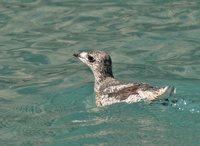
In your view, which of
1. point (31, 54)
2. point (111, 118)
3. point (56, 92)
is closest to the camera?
point (111, 118)

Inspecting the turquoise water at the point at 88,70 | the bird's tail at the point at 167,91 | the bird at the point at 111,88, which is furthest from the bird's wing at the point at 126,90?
the bird's tail at the point at 167,91

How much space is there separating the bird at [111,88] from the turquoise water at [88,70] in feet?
0.60

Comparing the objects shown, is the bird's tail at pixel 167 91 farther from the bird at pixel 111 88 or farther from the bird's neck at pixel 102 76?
the bird's neck at pixel 102 76

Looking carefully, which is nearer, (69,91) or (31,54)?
(69,91)

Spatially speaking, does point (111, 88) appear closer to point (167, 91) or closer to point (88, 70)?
point (167, 91)

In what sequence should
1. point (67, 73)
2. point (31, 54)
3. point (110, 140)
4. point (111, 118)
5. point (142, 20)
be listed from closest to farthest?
point (110, 140), point (111, 118), point (67, 73), point (31, 54), point (142, 20)

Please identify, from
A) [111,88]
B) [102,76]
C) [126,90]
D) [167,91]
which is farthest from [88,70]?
[167,91]

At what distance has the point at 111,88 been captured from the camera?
44.7 ft

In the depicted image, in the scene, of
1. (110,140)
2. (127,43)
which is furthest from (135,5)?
(110,140)

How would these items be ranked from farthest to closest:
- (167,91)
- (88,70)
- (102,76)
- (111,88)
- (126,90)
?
1. (88,70)
2. (102,76)
3. (111,88)
4. (126,90)
5. (167,91)

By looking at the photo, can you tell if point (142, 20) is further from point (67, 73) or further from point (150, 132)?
point (150, 132)

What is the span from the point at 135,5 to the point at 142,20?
117 centimetres

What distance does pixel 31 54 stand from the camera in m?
16.3

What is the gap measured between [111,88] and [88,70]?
2365 mm
